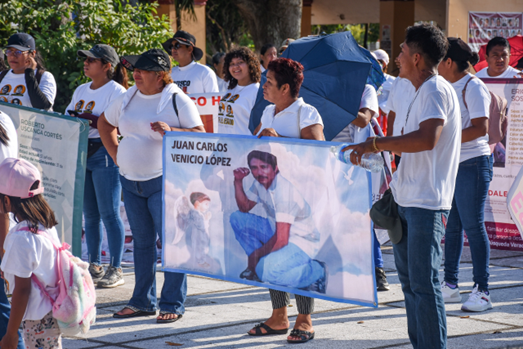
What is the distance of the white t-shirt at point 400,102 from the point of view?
170 inches

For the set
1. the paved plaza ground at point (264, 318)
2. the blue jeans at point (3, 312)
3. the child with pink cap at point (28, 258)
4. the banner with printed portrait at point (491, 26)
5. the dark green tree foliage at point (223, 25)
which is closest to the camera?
the child with pink cap at point (28, 258)

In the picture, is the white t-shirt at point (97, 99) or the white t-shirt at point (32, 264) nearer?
the white t-shirt at point (32, 264)

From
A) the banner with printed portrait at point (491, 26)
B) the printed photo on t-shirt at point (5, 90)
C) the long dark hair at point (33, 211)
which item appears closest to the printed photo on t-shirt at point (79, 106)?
the printed photo on t-shirt at point (5, 90)

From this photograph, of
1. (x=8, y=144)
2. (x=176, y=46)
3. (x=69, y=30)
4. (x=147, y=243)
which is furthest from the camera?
(x=69, y=30)

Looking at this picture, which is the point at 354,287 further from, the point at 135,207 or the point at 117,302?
the point at 117,302

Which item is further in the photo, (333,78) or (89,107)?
(89,107)

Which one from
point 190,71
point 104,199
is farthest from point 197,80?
point 104,199

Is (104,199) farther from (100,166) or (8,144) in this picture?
(8,144)

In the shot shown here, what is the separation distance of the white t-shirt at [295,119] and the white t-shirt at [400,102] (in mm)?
559

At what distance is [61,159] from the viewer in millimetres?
6023

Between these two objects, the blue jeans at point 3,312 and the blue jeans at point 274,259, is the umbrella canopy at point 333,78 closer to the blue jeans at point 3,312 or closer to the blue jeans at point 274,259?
the blue jeans at point 274,259

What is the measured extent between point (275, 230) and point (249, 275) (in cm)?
43

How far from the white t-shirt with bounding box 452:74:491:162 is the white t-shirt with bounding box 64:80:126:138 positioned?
3049 millimetres

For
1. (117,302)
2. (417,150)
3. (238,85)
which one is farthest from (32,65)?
(417,150)
